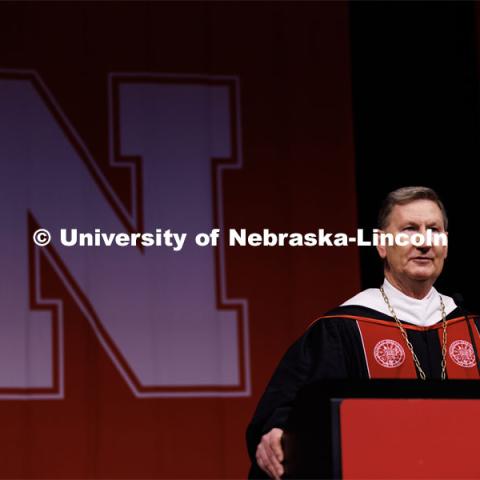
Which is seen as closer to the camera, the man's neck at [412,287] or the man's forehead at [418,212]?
the man's forehead at [418,212]

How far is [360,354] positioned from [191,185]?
193 cm

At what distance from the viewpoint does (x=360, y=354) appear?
3541mm

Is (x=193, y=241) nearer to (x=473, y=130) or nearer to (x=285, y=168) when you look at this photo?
(x=285, y=168)

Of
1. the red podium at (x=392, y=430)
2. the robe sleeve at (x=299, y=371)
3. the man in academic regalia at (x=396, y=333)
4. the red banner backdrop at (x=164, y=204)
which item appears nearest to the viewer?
the red podium at (x=392, y=430)

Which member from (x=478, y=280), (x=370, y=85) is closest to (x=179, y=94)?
(x=370, y=85)

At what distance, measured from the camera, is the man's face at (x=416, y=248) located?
137 inches

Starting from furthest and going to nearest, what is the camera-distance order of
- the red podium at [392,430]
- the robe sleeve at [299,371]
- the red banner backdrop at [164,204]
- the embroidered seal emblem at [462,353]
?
the red banner backdrop at [164,204] < the embroidered seal emblem at [462,353] < the robe sleeve at [299,371] < the red podium at [392,430]

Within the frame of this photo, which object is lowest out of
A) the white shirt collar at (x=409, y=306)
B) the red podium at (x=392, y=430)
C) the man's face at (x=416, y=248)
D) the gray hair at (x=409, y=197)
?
the red podium at (x=392, y=430)

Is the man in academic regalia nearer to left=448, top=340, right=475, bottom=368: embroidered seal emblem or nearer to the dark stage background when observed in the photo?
left=448, top=340, right=475, bottom=368: embroidered seal emblem

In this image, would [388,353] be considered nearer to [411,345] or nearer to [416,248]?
[411,345]

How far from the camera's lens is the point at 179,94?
5277 mm

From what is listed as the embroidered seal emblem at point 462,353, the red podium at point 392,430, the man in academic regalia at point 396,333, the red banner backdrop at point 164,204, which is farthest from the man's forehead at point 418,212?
the red banner backdrop at point 164,204

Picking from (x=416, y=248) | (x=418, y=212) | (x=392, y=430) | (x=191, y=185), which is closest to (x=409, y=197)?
(x=418, y=212)

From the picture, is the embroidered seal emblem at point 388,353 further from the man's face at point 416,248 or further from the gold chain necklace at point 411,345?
the man's face at point 416,248
